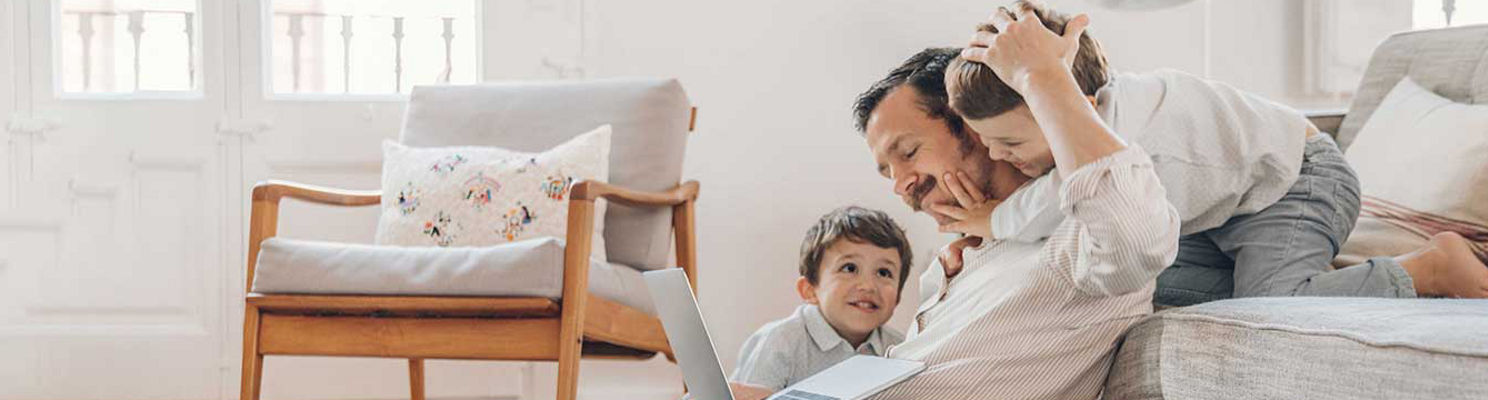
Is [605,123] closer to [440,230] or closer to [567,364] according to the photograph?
[440,230]

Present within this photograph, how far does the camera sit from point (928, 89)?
126cm

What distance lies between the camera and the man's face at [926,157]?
1255 millimetres

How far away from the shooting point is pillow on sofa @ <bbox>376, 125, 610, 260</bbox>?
243 cm

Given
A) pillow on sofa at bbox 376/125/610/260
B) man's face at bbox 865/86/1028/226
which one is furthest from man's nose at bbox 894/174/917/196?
pillow on sofa at bbox 376/125/610/260

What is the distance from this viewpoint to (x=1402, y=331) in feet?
2.86

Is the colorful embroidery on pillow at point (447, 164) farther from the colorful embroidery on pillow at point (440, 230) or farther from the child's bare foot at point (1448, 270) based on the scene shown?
the child's bare foot at point (1448, 270)

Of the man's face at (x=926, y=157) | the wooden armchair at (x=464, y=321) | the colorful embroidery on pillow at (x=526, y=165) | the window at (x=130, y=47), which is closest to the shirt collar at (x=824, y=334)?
the wooden armchair at (x=464, y=321)

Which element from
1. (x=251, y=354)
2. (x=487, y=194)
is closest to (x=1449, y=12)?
(x=487, y=194)

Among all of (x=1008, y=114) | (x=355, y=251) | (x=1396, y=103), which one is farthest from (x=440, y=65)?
(x=1008, y=114)

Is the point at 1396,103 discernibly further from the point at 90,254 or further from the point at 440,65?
the point at 90,254

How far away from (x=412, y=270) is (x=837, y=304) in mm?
722

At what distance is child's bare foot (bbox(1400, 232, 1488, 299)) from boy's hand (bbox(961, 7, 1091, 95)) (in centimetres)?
72

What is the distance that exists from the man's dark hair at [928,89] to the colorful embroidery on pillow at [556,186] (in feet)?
3.89

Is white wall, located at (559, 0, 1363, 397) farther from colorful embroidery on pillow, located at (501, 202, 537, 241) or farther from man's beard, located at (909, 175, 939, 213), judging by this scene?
man's beard, located at (909, 175, 939, 213)
